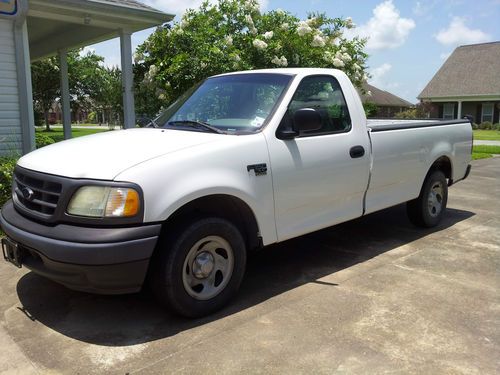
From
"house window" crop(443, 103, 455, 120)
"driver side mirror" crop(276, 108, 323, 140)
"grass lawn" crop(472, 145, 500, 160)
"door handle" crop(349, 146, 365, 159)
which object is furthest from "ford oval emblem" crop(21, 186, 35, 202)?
"house window" crop(443, 103, 455, 120)

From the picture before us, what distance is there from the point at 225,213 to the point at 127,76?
7.18 metres

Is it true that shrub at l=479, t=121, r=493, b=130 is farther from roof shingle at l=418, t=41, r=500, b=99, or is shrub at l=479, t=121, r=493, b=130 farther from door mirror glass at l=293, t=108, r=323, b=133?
door mirror glass at l=293, t=108, r=323, b=133

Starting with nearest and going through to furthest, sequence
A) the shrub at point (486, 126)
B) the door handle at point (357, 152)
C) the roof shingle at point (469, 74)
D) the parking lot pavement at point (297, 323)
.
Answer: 1. the parking lot pavement at point (297, 323)
2. the door handle at point (357, 152)
3. the shrub at point (486, 126)
4. the roof shingle at point (469, 74)

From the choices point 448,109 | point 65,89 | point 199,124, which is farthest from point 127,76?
point 448,109

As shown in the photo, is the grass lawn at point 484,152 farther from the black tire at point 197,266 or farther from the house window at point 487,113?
the house window at point 487,113

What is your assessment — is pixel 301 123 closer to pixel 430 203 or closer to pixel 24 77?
pixel 430 203

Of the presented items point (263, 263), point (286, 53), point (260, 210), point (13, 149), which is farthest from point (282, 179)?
point (286, 53)

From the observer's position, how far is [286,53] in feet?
36.1

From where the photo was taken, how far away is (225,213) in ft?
12.9

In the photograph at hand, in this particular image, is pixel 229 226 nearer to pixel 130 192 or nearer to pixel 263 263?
pixel 130 192

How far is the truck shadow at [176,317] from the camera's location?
356 centimetres

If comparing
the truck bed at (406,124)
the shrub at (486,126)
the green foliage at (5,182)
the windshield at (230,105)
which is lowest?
the green foliage at (5,182)

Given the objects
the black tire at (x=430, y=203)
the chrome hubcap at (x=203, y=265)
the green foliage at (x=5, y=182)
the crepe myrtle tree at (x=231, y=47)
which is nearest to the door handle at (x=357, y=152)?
the black tire at (x=430, y=203)

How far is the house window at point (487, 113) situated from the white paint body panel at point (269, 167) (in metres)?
36.3
